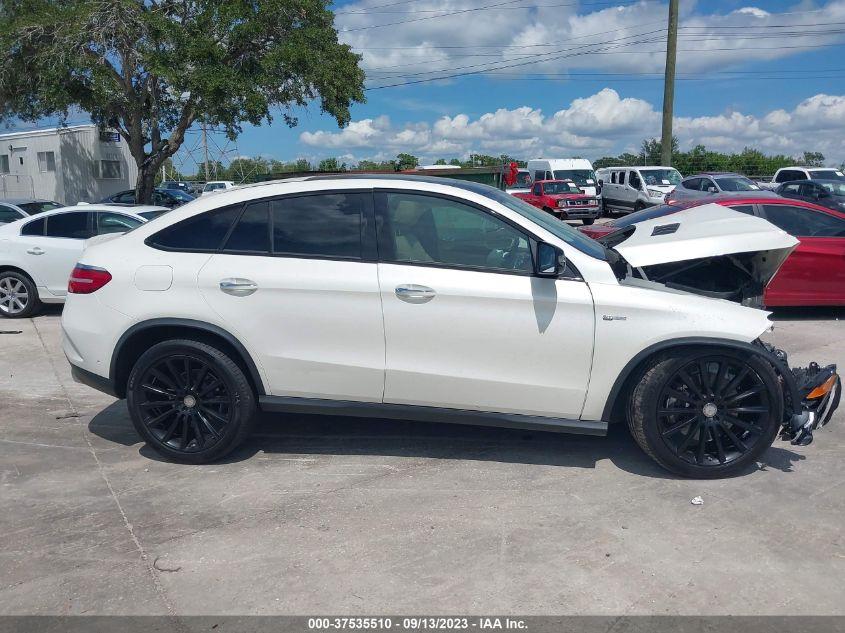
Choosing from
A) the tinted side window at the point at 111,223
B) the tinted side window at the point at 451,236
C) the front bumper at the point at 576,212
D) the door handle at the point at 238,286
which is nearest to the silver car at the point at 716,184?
the front bumper at the point at 576,212

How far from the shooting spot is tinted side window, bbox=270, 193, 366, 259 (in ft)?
14.7

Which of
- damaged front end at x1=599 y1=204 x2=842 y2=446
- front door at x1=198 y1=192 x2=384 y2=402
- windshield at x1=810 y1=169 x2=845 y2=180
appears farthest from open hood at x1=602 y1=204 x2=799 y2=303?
windshield at x1=810 y1=169 x2=845 y2=180

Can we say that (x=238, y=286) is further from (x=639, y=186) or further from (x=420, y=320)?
(x=639, y=186)

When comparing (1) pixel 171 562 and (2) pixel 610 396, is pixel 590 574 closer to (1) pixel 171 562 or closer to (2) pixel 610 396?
(2) pixel 610 396

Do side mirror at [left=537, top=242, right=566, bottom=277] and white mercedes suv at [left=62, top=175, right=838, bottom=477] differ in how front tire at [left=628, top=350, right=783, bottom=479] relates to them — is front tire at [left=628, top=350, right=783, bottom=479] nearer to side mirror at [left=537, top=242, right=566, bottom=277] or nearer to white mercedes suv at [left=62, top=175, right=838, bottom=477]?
white mercedes suv at [left=62, top=175, right=838, bottom=477]

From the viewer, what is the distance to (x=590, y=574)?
339 cm

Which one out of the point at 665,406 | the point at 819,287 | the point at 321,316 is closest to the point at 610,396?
the point at 665,406

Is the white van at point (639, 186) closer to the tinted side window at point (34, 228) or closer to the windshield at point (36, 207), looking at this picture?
the windshield at point (36, 207)

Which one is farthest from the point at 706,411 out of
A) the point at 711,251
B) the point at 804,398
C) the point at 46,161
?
the point at 46,161

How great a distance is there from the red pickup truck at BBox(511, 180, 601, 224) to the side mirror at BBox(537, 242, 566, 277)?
69.9 feet

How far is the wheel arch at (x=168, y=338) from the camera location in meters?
4.49

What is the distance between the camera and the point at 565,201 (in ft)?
82.7

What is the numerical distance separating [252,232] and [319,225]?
1.42 ft

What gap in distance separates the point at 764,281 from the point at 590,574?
268 cm
